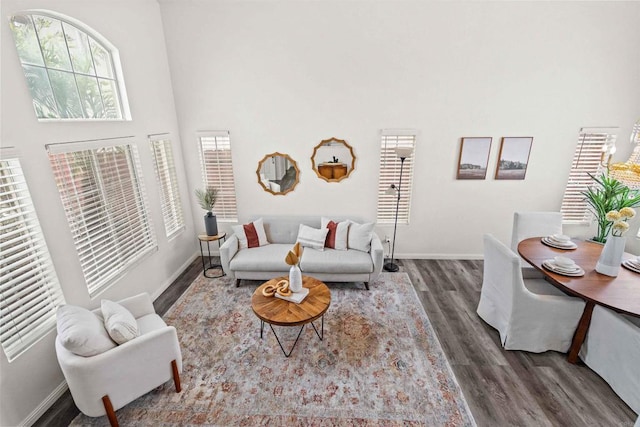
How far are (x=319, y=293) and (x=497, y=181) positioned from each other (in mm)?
3481

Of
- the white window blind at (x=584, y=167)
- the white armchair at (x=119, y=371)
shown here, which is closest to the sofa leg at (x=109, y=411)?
the white armchair at (x=119, y=371)

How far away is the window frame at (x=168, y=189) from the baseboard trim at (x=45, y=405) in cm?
210

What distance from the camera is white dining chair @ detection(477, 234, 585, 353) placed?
8.81 ft

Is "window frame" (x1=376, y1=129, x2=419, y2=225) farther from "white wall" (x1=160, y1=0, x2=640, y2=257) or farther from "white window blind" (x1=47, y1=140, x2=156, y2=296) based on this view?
"white window blind" (x1=47, y1=140, x2=156, y2=296)

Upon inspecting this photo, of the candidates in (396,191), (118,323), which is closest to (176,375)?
(118,323)

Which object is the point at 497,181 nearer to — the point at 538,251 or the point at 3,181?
the point at 538,251

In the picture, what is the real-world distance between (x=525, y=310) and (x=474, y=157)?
8.17 ft

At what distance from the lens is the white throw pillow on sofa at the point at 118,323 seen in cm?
222

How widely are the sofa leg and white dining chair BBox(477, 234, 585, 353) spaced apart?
3.58 m

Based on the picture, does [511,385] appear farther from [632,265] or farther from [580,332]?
[632,265]

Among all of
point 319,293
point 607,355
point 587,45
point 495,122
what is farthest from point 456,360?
point 587,45

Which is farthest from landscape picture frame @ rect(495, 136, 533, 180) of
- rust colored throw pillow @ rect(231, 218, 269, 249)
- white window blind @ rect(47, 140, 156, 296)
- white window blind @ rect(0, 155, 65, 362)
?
white window blind @ rect(0, 155, 65, 362)

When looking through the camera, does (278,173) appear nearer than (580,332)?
No

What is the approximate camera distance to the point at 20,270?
218 cm
